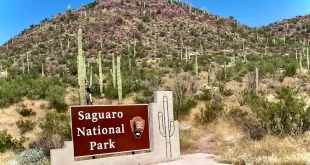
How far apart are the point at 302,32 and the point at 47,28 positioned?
126 ft

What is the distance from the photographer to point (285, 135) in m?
12.7

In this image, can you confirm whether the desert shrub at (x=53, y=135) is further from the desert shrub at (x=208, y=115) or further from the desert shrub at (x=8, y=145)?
the desert shrub at (x=208, y=115)

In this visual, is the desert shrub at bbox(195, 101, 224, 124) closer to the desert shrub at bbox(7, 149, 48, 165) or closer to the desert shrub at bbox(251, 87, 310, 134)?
the desert shrub at bbox(251, 87, 310, 134)

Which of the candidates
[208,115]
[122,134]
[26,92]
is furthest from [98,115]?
[26,92]

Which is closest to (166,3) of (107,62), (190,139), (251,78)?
(107,62)

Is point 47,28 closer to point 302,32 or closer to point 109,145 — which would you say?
point 302,32

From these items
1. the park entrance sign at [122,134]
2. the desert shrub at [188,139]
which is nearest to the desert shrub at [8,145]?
the park entrance sign at [122,134]

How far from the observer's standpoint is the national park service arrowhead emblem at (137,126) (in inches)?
469

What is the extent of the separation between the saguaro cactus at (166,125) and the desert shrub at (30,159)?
3.56 metres

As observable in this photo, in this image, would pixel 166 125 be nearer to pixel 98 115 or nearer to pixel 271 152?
pixel 98 115

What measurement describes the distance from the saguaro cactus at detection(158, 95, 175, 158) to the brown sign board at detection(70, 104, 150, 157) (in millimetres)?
468

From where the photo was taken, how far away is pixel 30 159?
1198cm

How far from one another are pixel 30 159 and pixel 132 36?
41.3 meters

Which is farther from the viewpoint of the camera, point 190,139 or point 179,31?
point 179,31
